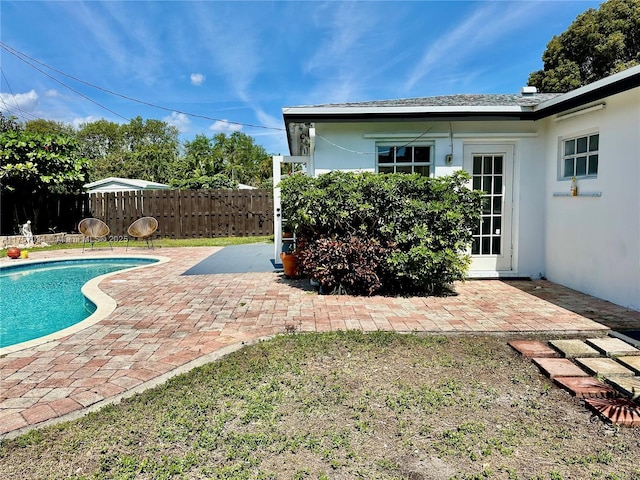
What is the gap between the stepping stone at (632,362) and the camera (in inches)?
144

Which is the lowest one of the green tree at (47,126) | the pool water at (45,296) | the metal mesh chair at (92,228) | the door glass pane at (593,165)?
the pool water at (45,296)

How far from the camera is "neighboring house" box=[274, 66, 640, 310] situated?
6.49m

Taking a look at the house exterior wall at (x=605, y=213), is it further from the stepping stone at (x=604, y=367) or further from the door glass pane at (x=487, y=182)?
the stepping stone at (x=604, y=367)

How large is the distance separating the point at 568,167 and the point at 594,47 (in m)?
16.2

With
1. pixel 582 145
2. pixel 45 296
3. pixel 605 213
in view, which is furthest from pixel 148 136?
pixel 605 213

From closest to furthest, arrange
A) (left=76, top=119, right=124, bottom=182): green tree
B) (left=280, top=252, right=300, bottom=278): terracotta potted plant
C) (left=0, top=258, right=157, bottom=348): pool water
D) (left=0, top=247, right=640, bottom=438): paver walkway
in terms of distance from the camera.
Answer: (left=0, top=247, right=640, bottom=438): paver walkway < (left=0, top=258, right=157, bottom=348): pool water < (left=280, top=252, right=300, bottom=278): terracotta potted plant < (left=76, top=119, right=124, bottom=182): green tree

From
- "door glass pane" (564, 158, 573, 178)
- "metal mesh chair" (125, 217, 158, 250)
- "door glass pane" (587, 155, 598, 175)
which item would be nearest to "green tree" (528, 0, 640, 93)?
"door glass pane" (564, 158, 573, 178)

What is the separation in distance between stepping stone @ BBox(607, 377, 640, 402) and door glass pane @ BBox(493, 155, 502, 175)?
530cm

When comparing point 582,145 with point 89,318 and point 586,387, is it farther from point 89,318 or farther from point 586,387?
point 89,318

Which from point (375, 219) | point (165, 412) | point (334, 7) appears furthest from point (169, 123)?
point (165, 412)

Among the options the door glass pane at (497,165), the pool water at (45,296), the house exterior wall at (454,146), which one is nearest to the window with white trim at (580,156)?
the house exterior wall at (454,146)

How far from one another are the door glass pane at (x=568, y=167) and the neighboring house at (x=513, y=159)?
3 cm

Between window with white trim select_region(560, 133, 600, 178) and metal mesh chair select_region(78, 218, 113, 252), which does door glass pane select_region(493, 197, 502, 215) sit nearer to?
window with white trim select_region(560, 133, 600, 178)

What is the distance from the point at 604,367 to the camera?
147 inches
